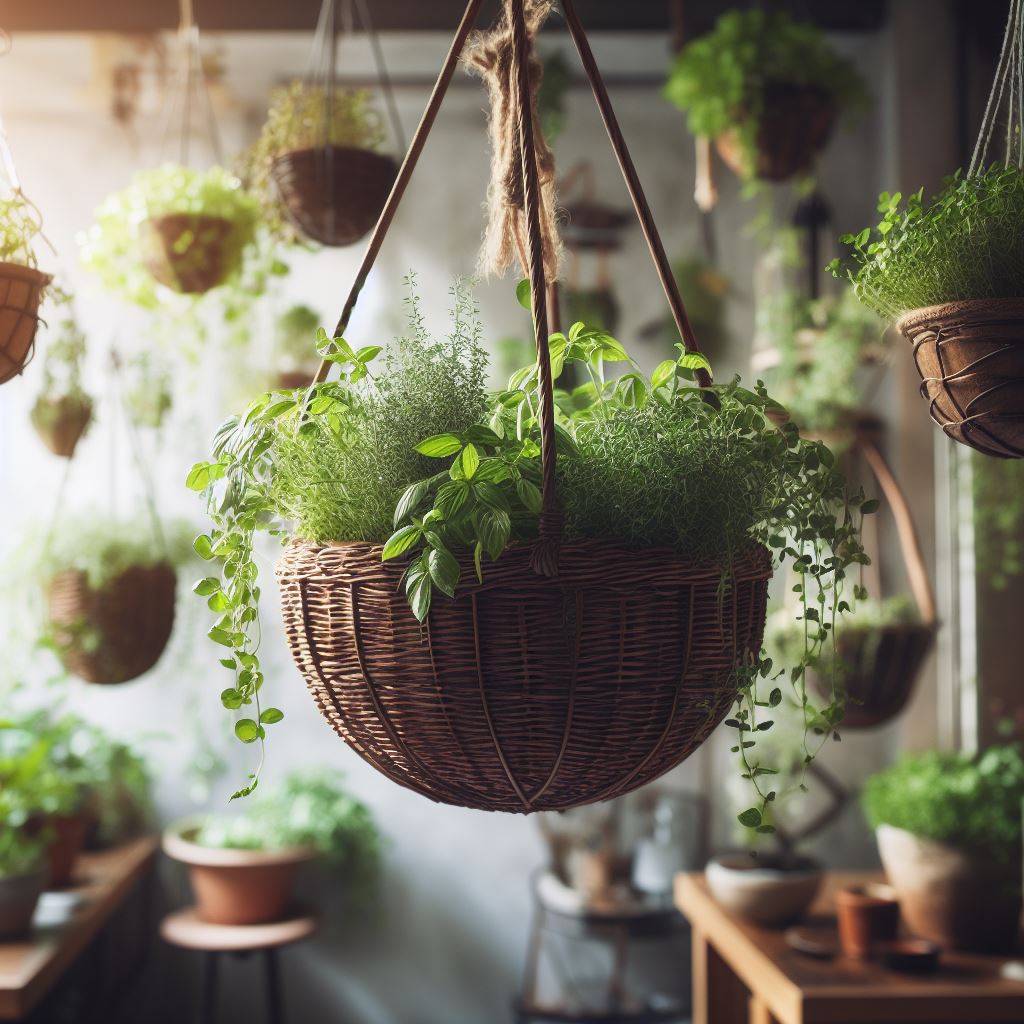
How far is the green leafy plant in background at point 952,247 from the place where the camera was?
3.26 feet

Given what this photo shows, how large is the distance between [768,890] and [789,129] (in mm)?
1742

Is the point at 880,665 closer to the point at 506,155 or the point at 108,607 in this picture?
the point at 108,607

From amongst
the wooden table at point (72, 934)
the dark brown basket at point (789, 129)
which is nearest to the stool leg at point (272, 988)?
the wooden table at point (72, 934)

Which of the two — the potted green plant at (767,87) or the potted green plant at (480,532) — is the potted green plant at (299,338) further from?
the potted green plant at (480,532)

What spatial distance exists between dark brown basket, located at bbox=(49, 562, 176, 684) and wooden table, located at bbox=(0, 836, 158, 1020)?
26.7 inches

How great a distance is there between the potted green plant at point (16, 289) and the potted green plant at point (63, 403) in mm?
1249

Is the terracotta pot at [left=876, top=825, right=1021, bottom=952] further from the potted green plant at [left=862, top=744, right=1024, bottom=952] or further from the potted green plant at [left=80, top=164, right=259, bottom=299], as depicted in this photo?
the potted green plant at [left=80, top=164, right=259, bottom=299]

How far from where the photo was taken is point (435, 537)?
2.68ft

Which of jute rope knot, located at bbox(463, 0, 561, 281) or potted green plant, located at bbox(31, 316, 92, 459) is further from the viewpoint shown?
potted green plant, located at bbox(31, 316, 92, 459)

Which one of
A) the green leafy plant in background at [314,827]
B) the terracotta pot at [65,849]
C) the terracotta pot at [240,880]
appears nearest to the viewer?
the terracotta pot at [65,849]

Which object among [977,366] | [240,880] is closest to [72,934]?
[240,880]

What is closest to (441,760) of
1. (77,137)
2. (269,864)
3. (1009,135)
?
(1009,135)

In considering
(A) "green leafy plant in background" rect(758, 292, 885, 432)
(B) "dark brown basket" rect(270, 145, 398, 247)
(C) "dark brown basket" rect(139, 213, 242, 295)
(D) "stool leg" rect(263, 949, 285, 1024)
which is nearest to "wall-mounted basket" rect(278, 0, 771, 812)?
(B) "dark brown basket" rect(270, 145, 398, 247)

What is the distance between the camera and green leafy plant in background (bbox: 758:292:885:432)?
2922 mm
